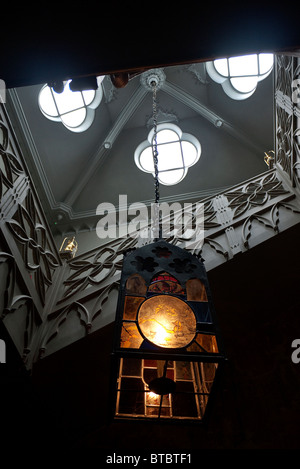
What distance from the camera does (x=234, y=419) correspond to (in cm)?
435

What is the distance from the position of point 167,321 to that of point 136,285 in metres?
0.50

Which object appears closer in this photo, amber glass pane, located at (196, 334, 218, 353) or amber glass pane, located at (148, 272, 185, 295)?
amber glass pane, located at (196, 334, 218, 353)

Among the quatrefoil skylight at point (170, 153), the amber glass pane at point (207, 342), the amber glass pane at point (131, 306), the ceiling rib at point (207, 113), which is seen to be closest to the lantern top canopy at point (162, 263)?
the amber glass pane at point (131, 306)

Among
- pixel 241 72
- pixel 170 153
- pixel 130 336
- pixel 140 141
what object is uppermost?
pixel 241 72

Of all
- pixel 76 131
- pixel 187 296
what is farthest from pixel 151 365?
pixel 76 131

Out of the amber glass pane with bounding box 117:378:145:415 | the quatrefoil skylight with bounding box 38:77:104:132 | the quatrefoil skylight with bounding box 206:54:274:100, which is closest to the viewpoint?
the amber glass pane with bounding box 117:378:145:415

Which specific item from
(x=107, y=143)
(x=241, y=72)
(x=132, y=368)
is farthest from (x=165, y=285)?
(x=241, y=72)

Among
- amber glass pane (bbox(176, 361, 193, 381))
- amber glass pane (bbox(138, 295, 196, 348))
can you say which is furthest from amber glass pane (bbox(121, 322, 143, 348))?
amber glass pane (bbox(176, 361, 193, 381))

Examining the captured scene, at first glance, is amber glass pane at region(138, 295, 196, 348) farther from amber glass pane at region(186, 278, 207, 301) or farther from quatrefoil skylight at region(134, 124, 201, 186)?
quatrefoil skylight at region(134, 124, 201, 186)

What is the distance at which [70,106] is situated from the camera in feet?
32.7

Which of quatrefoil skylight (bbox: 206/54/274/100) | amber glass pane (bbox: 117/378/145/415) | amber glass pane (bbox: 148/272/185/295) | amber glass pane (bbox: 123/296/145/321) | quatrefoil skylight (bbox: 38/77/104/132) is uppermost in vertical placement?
quatrefoil skylight (bbox: 206/54/274/100)

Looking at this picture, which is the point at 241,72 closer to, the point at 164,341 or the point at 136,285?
the point at 136,285

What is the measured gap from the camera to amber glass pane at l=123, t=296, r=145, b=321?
2617mm
